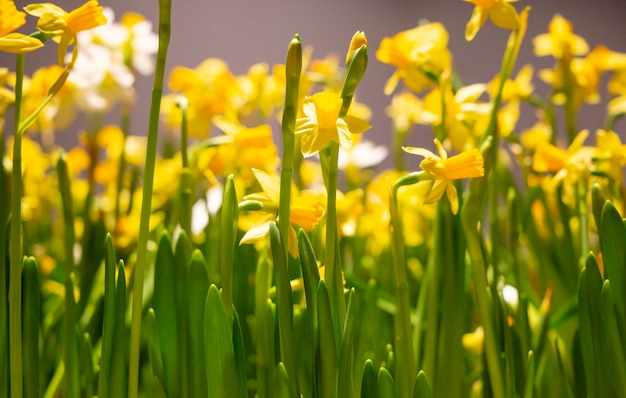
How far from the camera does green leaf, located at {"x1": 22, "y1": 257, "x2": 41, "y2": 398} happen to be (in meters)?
0.53

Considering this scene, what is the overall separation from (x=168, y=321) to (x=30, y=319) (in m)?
0.11

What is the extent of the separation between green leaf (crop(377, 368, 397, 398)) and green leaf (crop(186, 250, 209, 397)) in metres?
0.16

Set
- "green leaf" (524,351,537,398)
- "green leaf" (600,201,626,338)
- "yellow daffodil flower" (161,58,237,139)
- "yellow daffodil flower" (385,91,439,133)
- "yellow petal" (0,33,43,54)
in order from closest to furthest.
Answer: "yellow petal" (0,33,43,54) < "green leaf" (600,201,626,338) < "green leaf" (524,351,537,398) < "yellow daffodil flower" (161,58,237,139) < "yellow daffodil flower" (385,91,439,133)

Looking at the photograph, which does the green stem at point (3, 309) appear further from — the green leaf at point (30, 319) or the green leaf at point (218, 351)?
the green leaf at point (218, 351)

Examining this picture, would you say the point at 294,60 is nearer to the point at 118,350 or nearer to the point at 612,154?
the point at 118,350

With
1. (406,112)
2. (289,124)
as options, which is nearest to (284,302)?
(289,124)

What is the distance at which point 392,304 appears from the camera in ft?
2.77

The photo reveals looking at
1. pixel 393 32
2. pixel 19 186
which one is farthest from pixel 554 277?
pixel 393 32

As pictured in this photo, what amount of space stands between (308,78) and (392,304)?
1.35 ft

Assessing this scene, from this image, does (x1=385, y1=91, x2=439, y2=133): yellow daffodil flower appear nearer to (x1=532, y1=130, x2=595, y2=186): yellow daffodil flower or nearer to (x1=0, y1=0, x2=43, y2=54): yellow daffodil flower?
(x1=532, y1=130, x2=595, y2=186): yellow daffodil flower

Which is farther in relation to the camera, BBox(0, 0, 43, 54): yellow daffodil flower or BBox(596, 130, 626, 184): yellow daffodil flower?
BBox(596, 130, 626, 184): yellow daffodil flower

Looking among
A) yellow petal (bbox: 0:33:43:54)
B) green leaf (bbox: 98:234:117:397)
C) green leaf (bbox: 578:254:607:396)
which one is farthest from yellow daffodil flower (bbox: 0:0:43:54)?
→ green leaf (bbox: 578:254:607:396)

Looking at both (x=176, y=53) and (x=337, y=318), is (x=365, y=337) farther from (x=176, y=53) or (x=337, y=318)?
(x=176, y=53)

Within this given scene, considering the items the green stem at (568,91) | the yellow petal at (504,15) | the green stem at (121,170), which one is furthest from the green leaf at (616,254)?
the green stem at (121,170)
